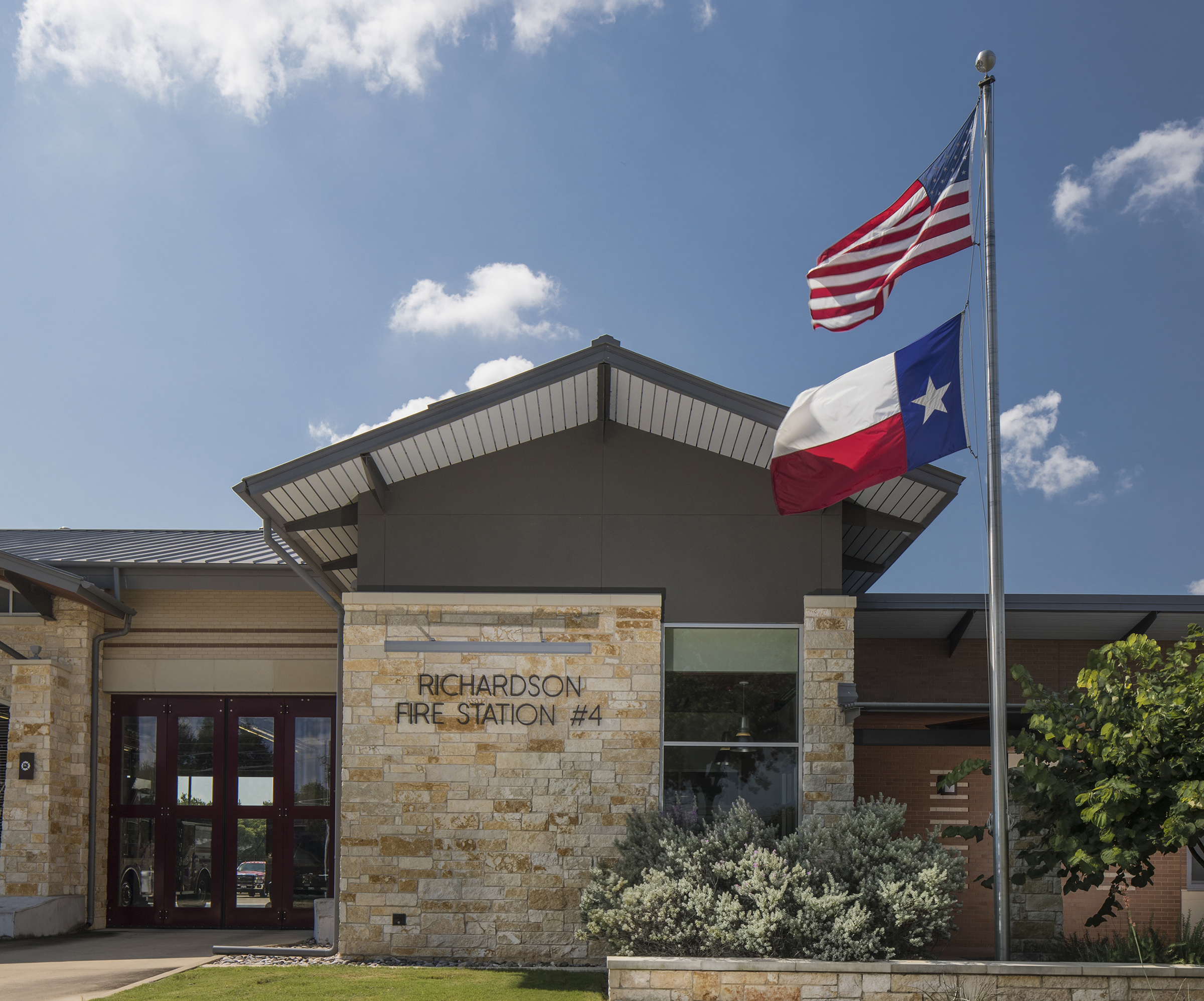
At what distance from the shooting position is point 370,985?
8.95 metres

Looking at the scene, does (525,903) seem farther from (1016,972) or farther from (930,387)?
(930,387)

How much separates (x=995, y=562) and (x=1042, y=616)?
222 inches

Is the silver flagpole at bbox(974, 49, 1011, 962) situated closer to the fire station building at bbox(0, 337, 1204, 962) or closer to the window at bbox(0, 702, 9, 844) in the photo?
the fire station building at bbox(0, 337, 1204, 962)

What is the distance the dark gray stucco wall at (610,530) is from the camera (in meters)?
10.9

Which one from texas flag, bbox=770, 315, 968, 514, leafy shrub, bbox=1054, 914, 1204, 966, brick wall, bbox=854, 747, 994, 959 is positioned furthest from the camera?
brick wall, bbox=854, 747, 994, 959

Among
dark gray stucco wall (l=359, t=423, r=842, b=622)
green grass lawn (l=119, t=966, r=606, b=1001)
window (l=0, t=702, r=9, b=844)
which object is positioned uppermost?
dark gray stucco wall (l=359, t=423, r=842, b=622)

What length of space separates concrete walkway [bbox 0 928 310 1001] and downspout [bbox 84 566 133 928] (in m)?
0.49

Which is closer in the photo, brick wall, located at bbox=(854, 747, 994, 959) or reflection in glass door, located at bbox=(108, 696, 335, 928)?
brick wall, located at bbox=(854, 747, 994, 959)

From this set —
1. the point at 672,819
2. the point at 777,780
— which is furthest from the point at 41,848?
the point at 777,780

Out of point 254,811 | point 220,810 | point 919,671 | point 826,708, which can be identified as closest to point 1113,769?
point 826,708

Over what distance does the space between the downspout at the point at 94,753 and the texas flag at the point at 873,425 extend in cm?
933

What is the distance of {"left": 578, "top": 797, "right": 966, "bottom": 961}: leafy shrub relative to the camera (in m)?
8.34

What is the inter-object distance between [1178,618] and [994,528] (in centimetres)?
673

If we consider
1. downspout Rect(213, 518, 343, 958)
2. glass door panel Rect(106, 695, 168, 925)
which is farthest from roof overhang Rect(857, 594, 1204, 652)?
glass door panel Rect(106, 695, 168, 925)
